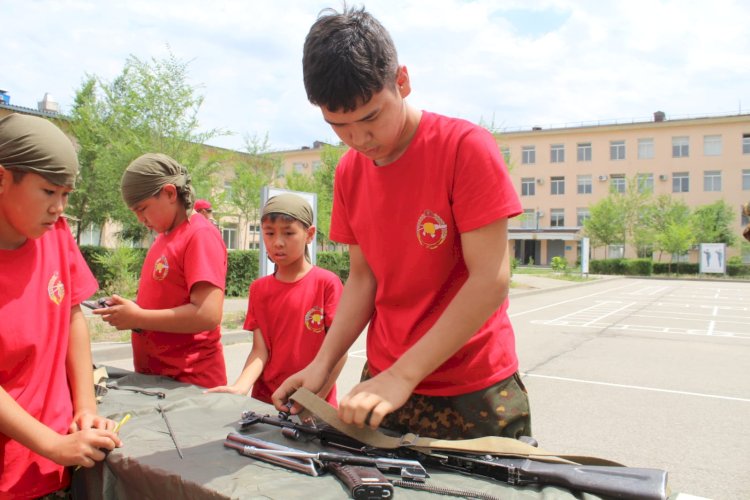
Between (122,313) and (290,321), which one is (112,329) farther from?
(122,313)

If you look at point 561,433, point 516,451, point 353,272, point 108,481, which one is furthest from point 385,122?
point 561,433

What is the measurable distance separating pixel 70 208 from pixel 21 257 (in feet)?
63.9

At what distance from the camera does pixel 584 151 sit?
47.6 meters

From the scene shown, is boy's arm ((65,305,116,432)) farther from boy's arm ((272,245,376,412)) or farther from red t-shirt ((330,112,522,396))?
red t-shirt ((330,112,522,396))

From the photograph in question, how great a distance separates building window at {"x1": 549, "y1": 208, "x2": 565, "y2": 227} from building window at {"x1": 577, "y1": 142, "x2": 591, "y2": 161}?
456 centimetres

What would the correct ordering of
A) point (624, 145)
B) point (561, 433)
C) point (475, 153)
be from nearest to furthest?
point (475, 153) → point (561, 433) → point (624, 145)

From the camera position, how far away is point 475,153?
1.40m

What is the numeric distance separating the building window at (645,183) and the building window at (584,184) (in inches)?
153

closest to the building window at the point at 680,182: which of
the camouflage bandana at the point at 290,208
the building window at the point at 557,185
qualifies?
the building window at the point at 557,185

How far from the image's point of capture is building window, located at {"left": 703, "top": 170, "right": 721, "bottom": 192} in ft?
147

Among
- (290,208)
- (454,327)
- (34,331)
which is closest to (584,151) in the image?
(290,208)

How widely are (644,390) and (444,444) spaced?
5673 millimetres

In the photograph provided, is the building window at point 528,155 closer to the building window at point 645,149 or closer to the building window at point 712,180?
the building window at point 645,149

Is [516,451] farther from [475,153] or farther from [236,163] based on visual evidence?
[236,163]
